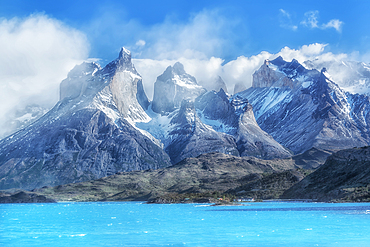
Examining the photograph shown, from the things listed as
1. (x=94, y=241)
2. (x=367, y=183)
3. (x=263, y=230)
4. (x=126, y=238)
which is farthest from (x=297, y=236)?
(x=367, y=183)

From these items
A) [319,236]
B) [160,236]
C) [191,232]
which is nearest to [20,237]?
[160,236]

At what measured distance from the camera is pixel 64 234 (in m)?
95.3

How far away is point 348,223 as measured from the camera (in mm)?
100938

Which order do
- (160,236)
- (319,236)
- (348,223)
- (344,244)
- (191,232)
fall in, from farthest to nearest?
(348,223), (191,232), (160,236), (319,236), (344,244)

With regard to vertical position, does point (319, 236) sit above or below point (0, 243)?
below

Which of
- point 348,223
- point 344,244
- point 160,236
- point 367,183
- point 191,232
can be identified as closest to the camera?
point 344,244

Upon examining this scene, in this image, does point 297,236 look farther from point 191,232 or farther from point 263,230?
point 191,232

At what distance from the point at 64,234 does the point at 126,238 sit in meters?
19.0

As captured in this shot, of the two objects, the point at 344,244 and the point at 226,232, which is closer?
the point at 344,244

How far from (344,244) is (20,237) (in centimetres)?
6454

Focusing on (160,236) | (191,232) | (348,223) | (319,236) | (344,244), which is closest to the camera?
(344,244)

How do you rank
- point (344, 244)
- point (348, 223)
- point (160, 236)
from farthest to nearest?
1. point (348, 223)
2. point (160, 236)
3. point (344, 244)

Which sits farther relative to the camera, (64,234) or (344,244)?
(64,234)

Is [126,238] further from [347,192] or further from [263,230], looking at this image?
[347,192]
